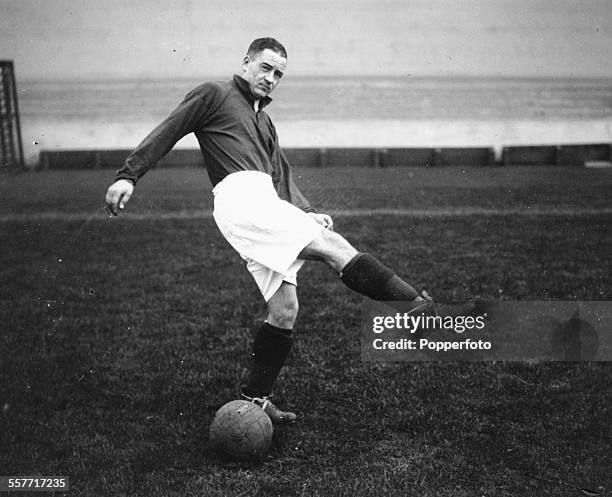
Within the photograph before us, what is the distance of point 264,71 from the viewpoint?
3.57m

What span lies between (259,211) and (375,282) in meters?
0.67

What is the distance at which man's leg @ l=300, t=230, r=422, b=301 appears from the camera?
336 cm

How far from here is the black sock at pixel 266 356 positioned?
11.6 feet

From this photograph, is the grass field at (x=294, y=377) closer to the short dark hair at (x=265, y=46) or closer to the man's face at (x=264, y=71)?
the man's face at (x=264, y=71)

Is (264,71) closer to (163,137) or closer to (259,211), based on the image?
(163,137)

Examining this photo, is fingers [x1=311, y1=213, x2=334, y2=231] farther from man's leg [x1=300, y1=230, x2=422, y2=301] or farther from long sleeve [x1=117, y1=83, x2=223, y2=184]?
long sleeve [x1=117, y1=83, x2=223, y2=184]

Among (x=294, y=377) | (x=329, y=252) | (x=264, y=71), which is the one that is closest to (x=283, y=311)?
(x=329, y=252)

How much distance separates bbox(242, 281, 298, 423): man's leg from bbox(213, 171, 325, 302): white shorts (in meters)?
0.06

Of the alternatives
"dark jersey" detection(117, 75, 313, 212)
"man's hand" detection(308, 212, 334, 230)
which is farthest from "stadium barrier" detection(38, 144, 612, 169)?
"dark jersey" detection(117, 75, 313, 212)

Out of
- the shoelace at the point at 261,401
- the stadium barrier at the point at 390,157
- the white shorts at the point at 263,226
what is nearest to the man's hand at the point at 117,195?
the white shorts at the point at 263,226

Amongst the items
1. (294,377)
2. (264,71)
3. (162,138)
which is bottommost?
(294,377)

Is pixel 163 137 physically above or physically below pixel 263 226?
above

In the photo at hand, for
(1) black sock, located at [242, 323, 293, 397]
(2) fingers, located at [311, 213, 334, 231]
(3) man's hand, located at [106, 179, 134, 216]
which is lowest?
(1) black sock, located at [242, 323, 293, 397]

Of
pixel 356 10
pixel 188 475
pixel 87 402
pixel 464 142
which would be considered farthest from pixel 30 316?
pixel 464 142
